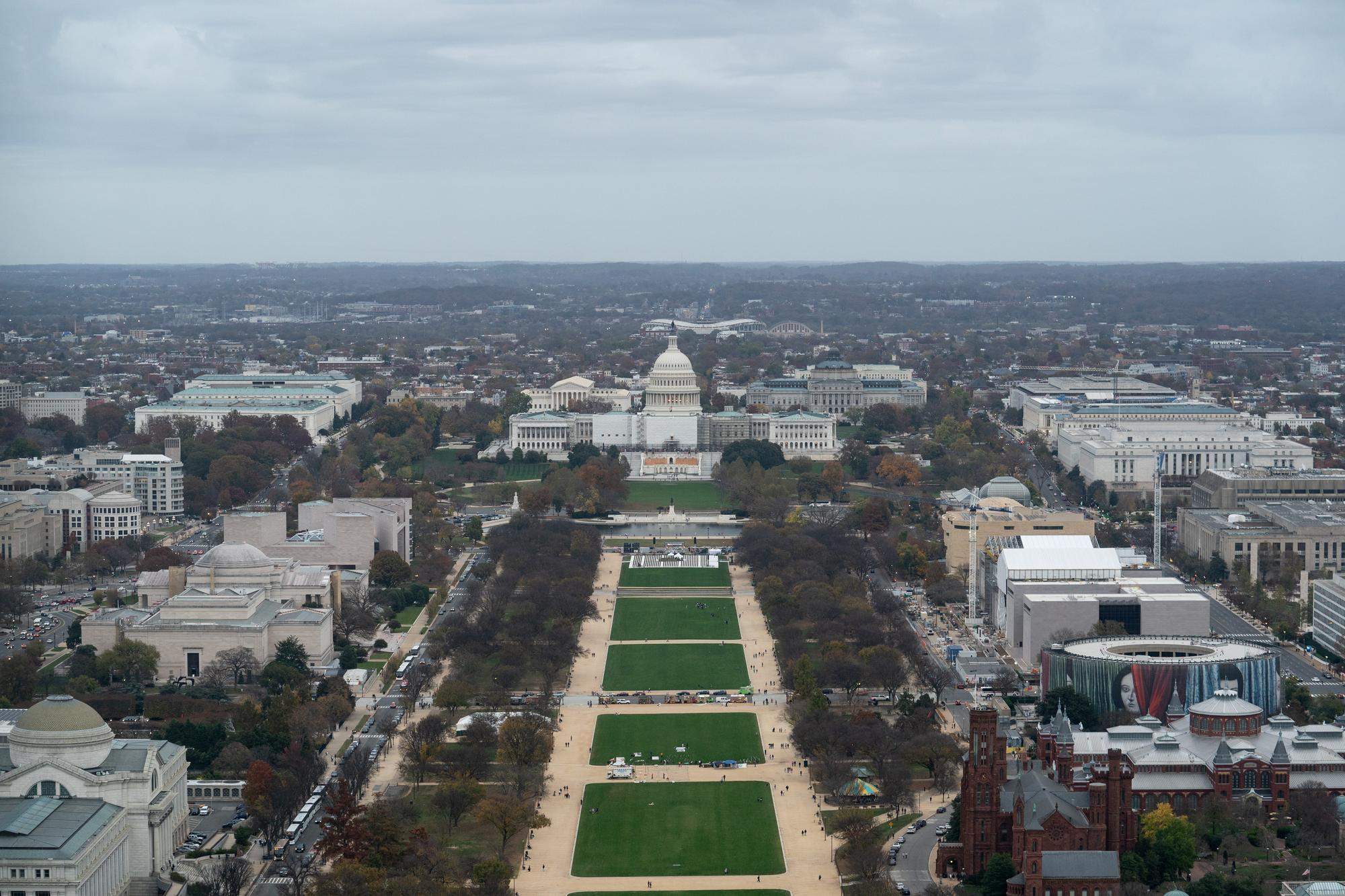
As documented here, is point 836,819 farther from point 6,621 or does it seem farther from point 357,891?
point 6,621

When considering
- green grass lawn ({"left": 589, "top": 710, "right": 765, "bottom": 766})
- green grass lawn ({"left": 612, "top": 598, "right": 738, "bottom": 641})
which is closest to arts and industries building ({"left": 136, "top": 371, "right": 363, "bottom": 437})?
green grass lawn ({"left": 612, "top": 598, "right": 738, "bottom": 641})

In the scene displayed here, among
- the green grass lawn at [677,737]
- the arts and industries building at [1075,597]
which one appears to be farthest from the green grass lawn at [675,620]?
the green grass lawn at [677,737]

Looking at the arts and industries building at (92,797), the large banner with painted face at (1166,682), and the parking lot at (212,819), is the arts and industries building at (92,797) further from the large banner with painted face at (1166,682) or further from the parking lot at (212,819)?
the large banner with painted face at (1166,682)

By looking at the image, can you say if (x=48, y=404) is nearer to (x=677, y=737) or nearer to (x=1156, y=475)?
(x=1156, y=475)

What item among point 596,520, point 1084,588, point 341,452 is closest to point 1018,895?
point 1084,588

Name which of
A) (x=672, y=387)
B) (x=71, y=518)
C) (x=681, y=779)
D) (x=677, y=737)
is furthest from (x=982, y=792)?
(x=672, y=387)
